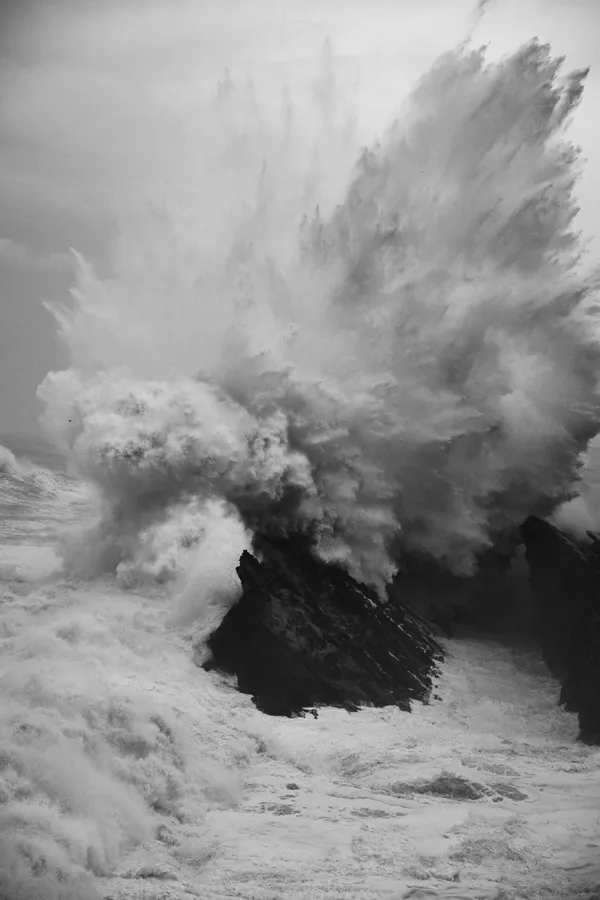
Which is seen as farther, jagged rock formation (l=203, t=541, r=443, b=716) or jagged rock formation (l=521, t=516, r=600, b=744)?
jagged rock formation (l=521, t=516, r=600, b=744)

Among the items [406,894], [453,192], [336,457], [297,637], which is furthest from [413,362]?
[406,894]

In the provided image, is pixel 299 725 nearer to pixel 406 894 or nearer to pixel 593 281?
pixel 406 894

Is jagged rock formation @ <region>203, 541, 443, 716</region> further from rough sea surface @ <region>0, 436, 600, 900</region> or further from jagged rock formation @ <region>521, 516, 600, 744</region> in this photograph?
jagged rock formation @ <region>521, 516, 600, 744</region>

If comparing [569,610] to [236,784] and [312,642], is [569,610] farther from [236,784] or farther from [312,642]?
[236,784]

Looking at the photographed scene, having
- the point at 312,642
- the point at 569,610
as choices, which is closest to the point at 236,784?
the point at 312,642

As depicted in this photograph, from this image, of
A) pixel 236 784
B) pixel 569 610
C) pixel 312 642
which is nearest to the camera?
pixel 236 784

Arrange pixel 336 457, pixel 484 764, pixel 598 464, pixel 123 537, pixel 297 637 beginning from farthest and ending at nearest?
1. pixel 598 464
2. pixel 336 457
3. pixel 123 537
4. pixel 297 637
5. pixel 484 764

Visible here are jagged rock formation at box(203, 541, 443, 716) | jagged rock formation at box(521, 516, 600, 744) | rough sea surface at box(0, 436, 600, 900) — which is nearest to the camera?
rough sea surface at box(0, 436, 600, 900)
